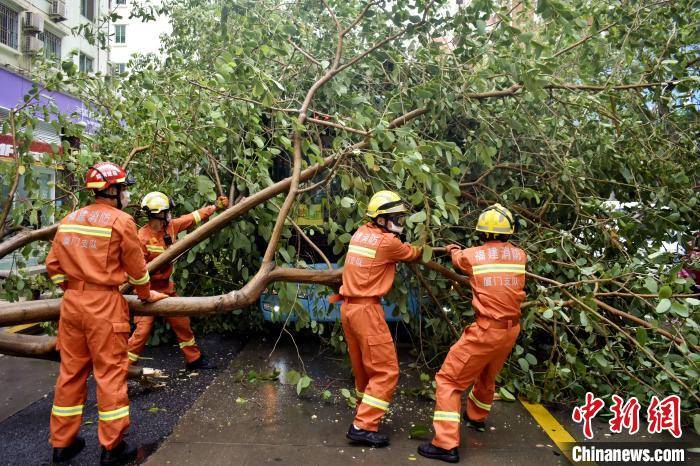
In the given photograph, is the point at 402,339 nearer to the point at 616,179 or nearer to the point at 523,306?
the point at 523,306

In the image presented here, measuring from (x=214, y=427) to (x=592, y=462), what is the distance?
8.55ft

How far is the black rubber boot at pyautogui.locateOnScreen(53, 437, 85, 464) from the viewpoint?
126 inches

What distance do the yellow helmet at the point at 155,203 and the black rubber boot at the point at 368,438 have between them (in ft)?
8.72

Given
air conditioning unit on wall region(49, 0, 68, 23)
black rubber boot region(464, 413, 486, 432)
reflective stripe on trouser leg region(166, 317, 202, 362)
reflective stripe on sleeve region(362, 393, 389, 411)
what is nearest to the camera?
reflective stripe on sleeve region(362, 393, 389, 411)

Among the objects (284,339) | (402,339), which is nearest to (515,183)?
(402,339)

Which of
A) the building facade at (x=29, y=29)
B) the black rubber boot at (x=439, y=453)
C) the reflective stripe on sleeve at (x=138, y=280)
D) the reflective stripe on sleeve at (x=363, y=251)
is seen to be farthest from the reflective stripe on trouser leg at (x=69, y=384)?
the building facade at (x=29, y=29)

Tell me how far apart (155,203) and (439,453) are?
3.24 m

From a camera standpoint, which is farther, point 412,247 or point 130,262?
point 412,247

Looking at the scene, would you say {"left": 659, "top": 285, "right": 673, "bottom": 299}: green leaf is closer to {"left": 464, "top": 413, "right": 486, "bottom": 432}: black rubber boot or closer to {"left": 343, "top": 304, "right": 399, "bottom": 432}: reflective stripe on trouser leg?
{"left": 464, "top": 413, "right": 486, "bottom": 432}: black rubber boot

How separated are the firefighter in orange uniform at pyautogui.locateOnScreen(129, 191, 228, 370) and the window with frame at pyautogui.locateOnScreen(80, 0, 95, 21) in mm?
18117

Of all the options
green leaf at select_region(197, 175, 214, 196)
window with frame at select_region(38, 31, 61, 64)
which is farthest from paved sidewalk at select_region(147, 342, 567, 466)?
window with frame at select_region(38, 31, 61, 64)

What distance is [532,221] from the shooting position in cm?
467

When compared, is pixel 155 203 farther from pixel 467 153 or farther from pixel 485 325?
pixel 485 325

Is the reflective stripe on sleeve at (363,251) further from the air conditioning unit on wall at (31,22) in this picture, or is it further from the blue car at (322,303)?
the air conditioning unit on wall at (31,22)
